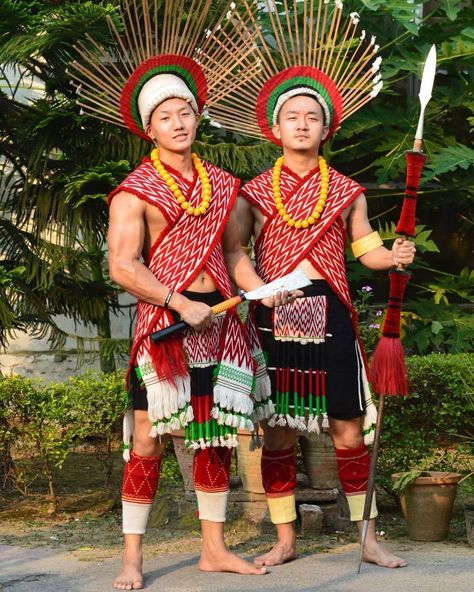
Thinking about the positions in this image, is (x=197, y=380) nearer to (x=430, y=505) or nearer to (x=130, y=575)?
(x=130, y=575)

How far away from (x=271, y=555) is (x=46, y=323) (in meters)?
2.56

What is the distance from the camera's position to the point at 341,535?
5641 mm

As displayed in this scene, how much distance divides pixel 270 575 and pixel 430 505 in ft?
3.55

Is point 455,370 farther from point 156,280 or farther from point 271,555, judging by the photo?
point 156,280

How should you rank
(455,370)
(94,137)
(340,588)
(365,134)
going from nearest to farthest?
(340,588) → (455,370) → (94,137) → (365,134)

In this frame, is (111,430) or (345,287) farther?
(111,430)

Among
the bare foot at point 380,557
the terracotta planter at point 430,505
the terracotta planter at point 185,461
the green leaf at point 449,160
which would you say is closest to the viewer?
the bare foot at point 380,557

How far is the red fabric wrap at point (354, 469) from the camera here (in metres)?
5.02

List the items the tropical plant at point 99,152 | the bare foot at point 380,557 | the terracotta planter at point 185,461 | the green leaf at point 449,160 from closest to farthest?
the bare foot at point 380,557
the terracotta planter at point 185,461
the tropical plant at point 99,152
the green leaf at point 449,160

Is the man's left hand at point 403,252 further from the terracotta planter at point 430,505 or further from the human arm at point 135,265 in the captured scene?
the terracotta planter at point 430,505

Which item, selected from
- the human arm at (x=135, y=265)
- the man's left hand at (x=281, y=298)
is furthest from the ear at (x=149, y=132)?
the man's left hand at (x=281, y=298)

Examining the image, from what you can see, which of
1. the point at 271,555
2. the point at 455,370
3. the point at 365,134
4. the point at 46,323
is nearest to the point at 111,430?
the point at 46,323

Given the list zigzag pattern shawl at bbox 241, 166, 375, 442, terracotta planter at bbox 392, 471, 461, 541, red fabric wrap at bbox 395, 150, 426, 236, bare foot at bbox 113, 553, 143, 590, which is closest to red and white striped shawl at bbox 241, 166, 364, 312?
zigzag pattern shawl at bbox 241, 166, 375, 442

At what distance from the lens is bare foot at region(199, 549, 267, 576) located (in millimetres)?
4777
